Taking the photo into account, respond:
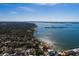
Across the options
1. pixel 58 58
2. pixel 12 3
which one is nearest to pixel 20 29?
pixel 12 3

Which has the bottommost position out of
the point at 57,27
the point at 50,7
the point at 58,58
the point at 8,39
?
the point at 58,58

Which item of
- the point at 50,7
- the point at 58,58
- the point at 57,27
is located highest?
the point at 50,7

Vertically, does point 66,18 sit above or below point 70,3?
below

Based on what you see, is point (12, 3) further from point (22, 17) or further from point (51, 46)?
point (51, 46)

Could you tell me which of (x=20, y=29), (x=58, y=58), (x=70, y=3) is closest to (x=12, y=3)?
(x=20, y=29)

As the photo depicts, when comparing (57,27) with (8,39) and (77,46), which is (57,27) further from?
(8,39)

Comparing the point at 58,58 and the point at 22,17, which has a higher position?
the point at 22,17
